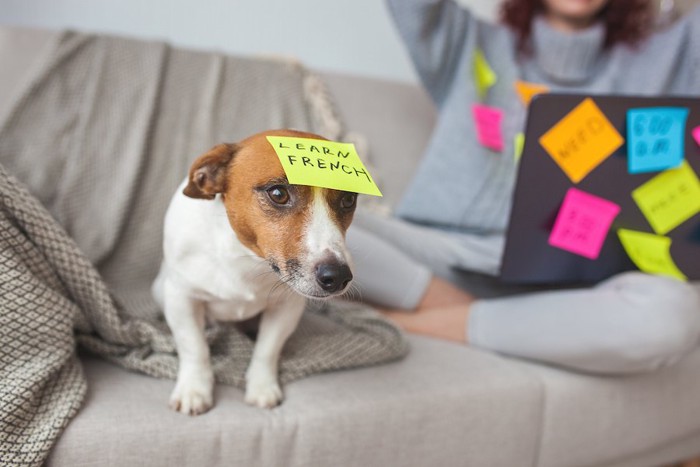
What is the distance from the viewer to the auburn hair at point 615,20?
1.70 metres

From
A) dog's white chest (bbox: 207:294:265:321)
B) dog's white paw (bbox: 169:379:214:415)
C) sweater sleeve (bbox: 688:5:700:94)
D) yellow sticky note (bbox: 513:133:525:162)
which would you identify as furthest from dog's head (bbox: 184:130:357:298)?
→ sweater sleeve (bbox: 688:5:700:94)

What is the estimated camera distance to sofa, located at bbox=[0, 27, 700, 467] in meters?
0.89

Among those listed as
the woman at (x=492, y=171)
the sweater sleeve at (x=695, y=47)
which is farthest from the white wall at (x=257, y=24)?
the sweater sleeve at (x=695, y=47)

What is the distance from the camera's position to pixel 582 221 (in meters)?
1.23

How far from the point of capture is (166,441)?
0.88m

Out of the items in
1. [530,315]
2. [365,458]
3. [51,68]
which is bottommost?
[365,458]

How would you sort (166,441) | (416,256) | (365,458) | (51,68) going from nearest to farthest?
1. (166,441)
2. (365,458)
3. (51,68)
4. (416,256)

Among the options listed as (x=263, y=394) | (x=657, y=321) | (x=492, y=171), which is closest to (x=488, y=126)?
(x=492, y=171)

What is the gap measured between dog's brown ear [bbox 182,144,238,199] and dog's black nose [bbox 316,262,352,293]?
0.21 metres

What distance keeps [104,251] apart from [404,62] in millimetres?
1245

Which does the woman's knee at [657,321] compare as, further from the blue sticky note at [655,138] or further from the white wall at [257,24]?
the white wall at [257,24]

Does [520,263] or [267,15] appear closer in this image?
[520,263]

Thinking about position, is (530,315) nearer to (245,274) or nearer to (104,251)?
(245,274)

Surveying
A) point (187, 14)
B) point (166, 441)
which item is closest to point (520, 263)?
point (166, 441)
